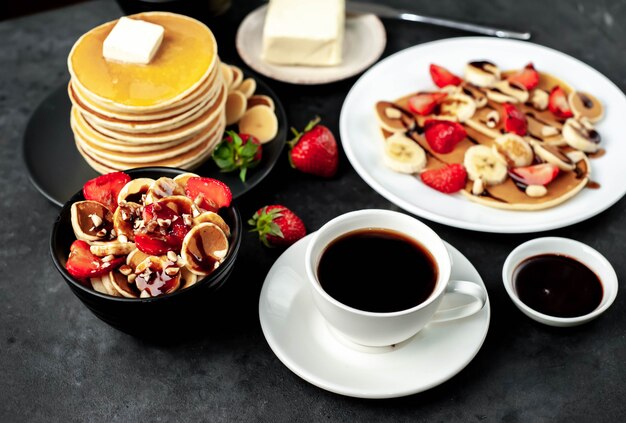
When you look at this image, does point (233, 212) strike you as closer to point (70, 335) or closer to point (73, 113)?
point (70, 335)

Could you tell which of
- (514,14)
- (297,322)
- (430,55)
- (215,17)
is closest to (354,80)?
(430,55)

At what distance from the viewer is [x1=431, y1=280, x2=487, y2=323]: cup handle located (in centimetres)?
132

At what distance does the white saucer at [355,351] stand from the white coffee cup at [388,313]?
3cm

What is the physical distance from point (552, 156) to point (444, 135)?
0.28m

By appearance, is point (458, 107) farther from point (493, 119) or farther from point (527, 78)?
point (527, 78)

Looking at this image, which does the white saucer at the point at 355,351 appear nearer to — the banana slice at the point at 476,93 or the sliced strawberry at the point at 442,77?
the banana slice at the point at 476,93

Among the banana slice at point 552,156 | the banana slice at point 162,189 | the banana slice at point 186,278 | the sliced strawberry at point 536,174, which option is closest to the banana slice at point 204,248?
the banana slice at point 186,278

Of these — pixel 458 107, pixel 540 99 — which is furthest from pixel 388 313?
pixel 540 99

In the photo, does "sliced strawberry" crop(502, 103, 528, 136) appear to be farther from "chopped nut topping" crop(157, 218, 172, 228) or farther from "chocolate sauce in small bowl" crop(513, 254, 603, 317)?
"chopped nut topping" crop(157, 218, 172, 228)

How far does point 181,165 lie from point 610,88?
124 centimetres

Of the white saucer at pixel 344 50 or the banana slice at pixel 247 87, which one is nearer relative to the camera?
the banana slice at pixel 247 87

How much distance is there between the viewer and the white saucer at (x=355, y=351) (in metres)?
1.29

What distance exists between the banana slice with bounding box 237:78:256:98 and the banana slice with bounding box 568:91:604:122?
2.90 feet

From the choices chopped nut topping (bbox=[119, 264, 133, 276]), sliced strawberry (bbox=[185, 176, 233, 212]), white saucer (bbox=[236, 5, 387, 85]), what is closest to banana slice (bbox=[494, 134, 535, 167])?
white saucer (bbox=[236, 5, 387, 85])
